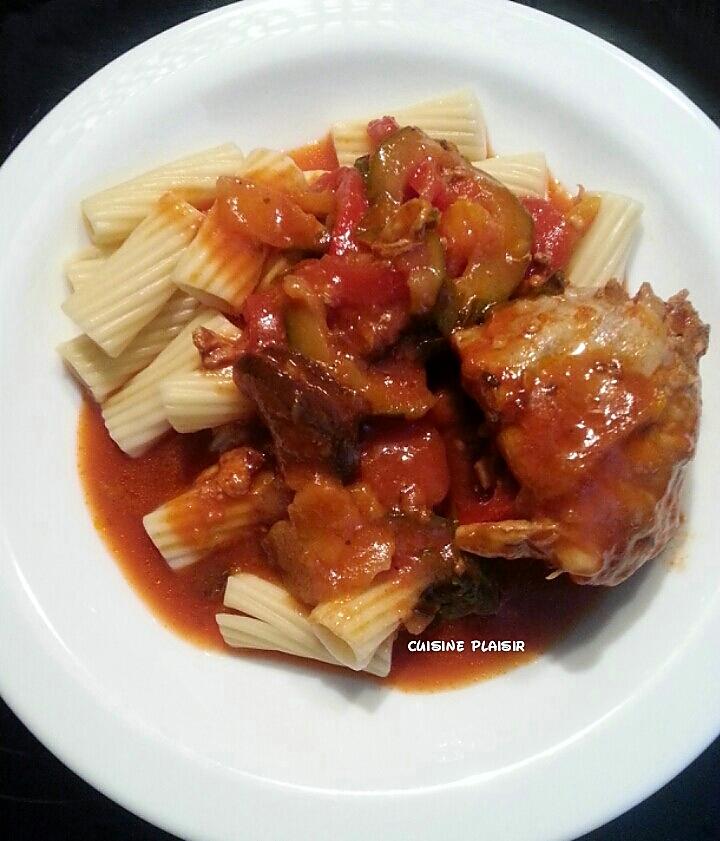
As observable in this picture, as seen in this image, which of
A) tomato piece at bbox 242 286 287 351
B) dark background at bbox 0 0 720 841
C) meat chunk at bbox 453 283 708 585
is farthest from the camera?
dark background at bbox 0 0 720 841

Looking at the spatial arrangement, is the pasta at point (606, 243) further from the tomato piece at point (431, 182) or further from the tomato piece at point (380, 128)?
the tomato piece at point (380, 128)

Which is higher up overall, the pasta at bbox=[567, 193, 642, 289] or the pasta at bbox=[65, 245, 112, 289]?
the pasta at bbox=[567, 193, 642, 289]

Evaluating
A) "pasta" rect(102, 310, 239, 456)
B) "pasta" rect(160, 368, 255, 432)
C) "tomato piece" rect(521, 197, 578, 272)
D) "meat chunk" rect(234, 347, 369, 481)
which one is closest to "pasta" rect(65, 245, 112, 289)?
"pasta" rect(102, 310, 239, 456)

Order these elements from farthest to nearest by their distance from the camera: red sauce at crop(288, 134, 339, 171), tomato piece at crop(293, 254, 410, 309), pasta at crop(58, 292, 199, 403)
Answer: red sauce at crop(288, 134, 339, 171) < pasta at crop(58, 292, 199, 403) < tomato piece at crop(293, 254, 410, 309)

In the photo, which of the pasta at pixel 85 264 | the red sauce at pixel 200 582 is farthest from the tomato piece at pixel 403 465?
the pasta at pixel 85 264

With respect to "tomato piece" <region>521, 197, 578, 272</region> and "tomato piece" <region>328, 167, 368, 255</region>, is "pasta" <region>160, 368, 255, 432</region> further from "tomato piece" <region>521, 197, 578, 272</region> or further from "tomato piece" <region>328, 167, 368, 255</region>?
"tomato piece" <region>521, 197, 578, 272</region>

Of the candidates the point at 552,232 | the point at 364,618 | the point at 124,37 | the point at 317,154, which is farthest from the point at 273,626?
the point at 124,37
